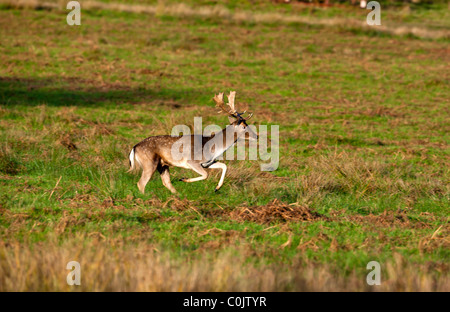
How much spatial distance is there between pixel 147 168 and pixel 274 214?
6.96 feet

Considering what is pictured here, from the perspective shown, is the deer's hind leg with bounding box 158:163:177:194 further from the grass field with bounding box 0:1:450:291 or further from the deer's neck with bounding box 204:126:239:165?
the deer's neck with bounding box 204:126:239:165

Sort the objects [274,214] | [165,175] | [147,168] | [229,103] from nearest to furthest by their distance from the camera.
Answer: [274,214] < [147,168] < [165,175] < [229,103]

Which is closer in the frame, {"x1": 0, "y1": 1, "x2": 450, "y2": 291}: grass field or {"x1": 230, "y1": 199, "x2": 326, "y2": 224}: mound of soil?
{"x1": 0, "y1": 1, "x2": 450, "y2": 291}: grass field

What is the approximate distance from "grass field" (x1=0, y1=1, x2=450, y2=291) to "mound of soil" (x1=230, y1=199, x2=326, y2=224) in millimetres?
24

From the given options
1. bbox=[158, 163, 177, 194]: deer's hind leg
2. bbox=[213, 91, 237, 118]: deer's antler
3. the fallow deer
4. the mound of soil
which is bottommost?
the mound of soil

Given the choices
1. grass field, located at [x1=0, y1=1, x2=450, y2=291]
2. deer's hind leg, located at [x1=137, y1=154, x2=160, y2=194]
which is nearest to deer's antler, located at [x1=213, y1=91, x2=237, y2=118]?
grass field, located at [x1=0, y1=1, x2=450, y2=291]

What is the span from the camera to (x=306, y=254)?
7.83 m

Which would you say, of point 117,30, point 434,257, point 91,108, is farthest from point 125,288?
point 117,30

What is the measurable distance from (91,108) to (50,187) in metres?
7.16

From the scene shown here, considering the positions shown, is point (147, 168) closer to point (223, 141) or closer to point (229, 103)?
point (223, 141)

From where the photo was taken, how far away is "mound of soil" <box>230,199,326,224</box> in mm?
9016

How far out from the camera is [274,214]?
912cm

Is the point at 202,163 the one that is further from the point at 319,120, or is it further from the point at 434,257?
the point at 319,120

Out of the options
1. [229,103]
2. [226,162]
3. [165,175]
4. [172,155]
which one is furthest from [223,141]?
[226,162]
